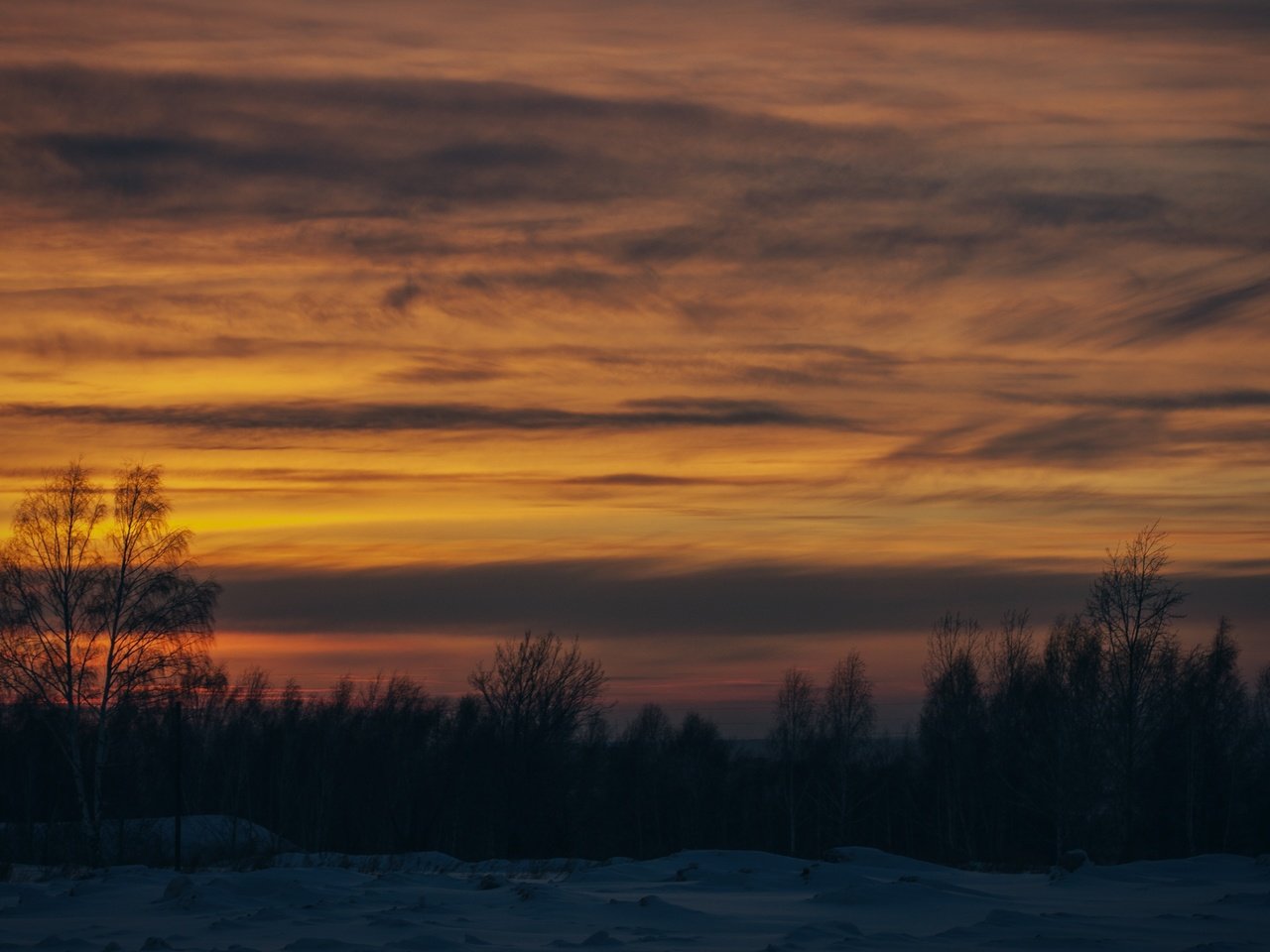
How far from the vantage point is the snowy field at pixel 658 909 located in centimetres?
1153

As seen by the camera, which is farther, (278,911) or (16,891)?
(16,891)

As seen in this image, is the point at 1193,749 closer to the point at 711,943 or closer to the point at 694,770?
the point at 694,770

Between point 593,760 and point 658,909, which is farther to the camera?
point 593,760

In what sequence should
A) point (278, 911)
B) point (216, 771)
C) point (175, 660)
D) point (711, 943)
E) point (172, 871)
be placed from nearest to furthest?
1. point (711, 943)
2. point (278, 911)
3. point (172, 871)
4. point (175, 660)
5. point (216, 771)

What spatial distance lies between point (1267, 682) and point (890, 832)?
23.9m

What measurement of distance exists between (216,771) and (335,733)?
912cm

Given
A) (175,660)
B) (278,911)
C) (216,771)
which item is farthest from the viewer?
(216,771)

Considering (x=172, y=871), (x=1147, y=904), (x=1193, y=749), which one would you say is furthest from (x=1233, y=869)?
(x=1193, y=749)

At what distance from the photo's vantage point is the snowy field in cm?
1153

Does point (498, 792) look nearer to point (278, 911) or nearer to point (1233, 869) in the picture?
point (1233, 869)

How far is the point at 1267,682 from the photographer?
237 feet

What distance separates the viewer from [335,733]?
78.6m

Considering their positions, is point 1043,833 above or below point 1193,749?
below

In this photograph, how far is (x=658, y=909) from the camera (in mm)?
13484
